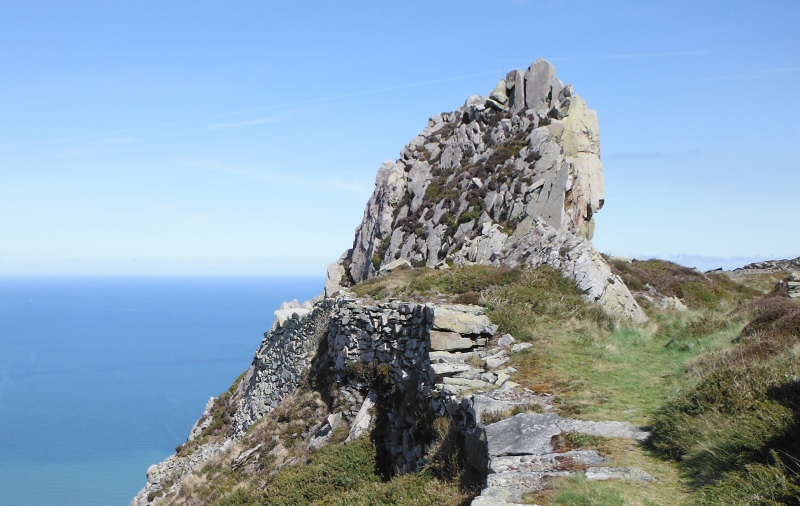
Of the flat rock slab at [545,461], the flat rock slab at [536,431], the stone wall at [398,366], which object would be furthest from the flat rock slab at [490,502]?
the stone wall at [398,366]

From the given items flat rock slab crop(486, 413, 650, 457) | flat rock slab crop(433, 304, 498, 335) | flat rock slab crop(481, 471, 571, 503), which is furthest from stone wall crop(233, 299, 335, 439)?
flat rock slab crop(481, 471, 571, 503)

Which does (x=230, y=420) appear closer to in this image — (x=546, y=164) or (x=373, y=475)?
(x=373, y=475)

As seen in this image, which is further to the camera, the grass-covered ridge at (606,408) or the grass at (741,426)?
the grass-covered ridge at (606,408)

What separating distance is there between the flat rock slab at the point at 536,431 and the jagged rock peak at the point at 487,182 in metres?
21.8

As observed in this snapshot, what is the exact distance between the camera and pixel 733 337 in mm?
13586

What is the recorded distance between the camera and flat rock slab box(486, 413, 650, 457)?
8555mm

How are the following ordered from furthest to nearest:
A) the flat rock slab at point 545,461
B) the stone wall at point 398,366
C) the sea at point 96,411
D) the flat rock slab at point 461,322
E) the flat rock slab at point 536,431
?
the sea at point 96,411
the flat rock slab at point 461,322
the stone wall at point 398,366
the flat rock slab at point 536,431
the flat rock slab at point 545,461

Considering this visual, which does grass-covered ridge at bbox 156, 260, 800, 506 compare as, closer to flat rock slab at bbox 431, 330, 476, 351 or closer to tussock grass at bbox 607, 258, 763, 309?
flat rock slab at bbox 431, 330, 476, 351

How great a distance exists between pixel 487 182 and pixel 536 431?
1294 inches

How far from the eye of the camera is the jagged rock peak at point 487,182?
37.6 m

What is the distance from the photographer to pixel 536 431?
904 cm

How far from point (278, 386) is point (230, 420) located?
243 inches

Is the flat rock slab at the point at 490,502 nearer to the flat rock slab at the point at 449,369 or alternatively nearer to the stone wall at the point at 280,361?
the flat rock slab at the point at 449,369

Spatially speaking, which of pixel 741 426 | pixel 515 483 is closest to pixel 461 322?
pixel 515 483
